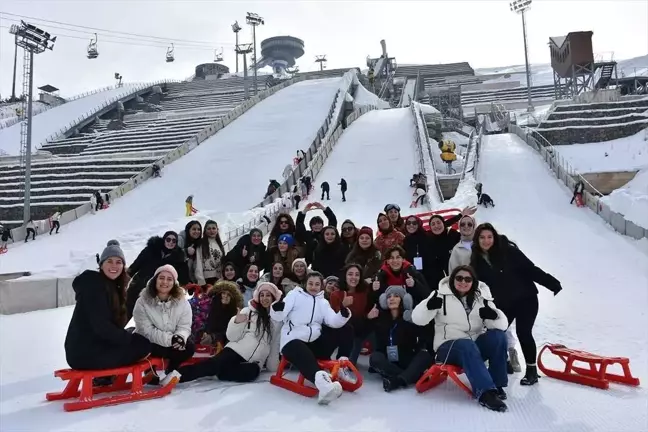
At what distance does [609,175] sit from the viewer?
23.1 metres

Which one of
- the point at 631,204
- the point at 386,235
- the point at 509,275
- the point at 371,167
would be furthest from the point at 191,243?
the point at 371,167

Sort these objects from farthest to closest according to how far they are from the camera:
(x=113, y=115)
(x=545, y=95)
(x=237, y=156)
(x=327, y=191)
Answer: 1. (x=545, y=95)
2. (x=113, y=115)
3. (x=237, y=156)
4. (x=327, y=191)

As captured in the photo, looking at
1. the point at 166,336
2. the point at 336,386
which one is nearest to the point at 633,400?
the point at 336,386

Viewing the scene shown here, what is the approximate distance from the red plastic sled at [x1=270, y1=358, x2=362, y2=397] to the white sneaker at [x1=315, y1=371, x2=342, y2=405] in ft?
0.75

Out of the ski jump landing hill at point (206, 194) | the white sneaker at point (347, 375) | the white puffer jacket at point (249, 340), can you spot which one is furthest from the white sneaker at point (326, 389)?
the ski jump landing hill at point (206, 194)

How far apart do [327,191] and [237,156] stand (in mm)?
10020

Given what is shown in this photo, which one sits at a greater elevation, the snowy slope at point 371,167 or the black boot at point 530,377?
the snowy slope at point 371,167

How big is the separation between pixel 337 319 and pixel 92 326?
2109 mm

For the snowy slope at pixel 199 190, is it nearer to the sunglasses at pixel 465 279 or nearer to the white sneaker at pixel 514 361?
the sunglasses at pixel 465 279

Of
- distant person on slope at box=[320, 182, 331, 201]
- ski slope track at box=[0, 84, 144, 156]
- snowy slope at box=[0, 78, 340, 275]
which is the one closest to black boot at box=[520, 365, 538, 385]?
snowy slope at box=[0, 78, 340, 275]

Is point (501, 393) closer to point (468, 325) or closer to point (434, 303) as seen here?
point (468, 325)

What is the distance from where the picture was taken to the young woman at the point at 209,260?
277 inches

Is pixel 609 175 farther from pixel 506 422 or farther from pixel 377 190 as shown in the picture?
pixel 506 422

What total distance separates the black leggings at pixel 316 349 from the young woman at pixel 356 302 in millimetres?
174
